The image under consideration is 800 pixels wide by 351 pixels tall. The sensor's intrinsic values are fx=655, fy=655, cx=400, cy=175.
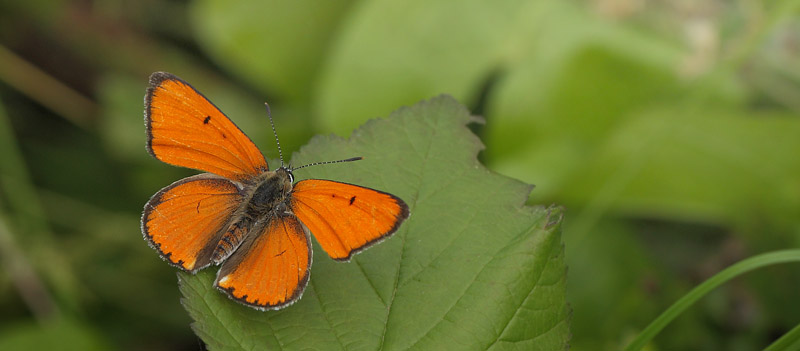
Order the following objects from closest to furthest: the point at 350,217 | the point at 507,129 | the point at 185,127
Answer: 1. the point at 350,217
2. the point at 185,127
3. the point at 507,129

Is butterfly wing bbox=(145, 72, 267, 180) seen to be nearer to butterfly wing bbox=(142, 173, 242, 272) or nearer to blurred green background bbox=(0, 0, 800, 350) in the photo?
butterfly wing bbox=(142, 173, 242, 272)

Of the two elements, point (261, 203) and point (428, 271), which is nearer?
point (428, 271)

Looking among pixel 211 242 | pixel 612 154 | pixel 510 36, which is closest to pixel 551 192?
pixel 612 154

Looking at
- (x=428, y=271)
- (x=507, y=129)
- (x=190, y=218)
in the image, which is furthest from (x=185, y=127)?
(x=507, y=129)

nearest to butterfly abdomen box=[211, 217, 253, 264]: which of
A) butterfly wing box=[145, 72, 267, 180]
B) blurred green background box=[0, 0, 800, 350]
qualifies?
butterfly wing box=[145, 72, 267, 180]

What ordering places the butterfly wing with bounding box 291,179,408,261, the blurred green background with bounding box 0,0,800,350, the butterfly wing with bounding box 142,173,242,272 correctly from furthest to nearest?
the blurred green background with bounding box 0,0,800,350 < the butterfly wing with bounding box 142,173,242,272 < the butterfly wing with bounding box 291,179,408,261

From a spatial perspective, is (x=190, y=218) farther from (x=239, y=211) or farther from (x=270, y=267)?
(x=270, y=267)

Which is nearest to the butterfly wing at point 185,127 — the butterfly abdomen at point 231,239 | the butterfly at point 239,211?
the butterfly at point 239,211
